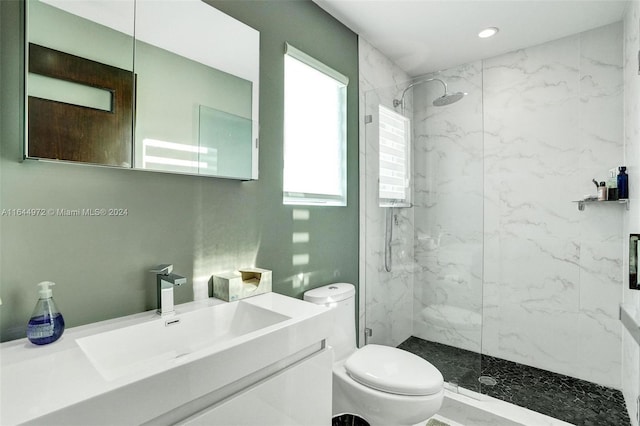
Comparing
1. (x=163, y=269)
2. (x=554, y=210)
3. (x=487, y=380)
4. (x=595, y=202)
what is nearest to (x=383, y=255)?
(x=487, y=380)

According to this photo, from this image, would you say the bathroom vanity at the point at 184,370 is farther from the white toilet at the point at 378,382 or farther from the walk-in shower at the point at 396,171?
the walk-in shower at the point at 396,171

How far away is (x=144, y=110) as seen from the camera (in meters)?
1.19

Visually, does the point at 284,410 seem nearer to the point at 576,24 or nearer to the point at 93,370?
the point at 93,370

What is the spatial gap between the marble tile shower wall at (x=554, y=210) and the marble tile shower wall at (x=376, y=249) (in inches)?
33.3

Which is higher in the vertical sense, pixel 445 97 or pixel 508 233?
pixel 445 97

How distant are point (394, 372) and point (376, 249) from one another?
1.03m

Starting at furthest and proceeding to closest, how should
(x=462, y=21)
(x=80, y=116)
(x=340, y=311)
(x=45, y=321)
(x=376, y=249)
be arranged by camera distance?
(x=376, y=249) → (x=462, y=21) → (x=340, y=311) → (x=80, y=116) → (x=45, y=321)

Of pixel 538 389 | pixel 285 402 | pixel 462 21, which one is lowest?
pixel 538 389

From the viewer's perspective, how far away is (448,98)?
2227mm

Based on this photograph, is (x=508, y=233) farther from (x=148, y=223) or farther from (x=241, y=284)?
(x=148, y=223)

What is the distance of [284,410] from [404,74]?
288 cm

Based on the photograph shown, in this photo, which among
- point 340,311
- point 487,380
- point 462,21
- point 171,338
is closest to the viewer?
point 171,338

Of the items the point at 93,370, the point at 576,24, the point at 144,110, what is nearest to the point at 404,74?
the point at 576,24

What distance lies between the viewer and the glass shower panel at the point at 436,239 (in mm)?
2197
